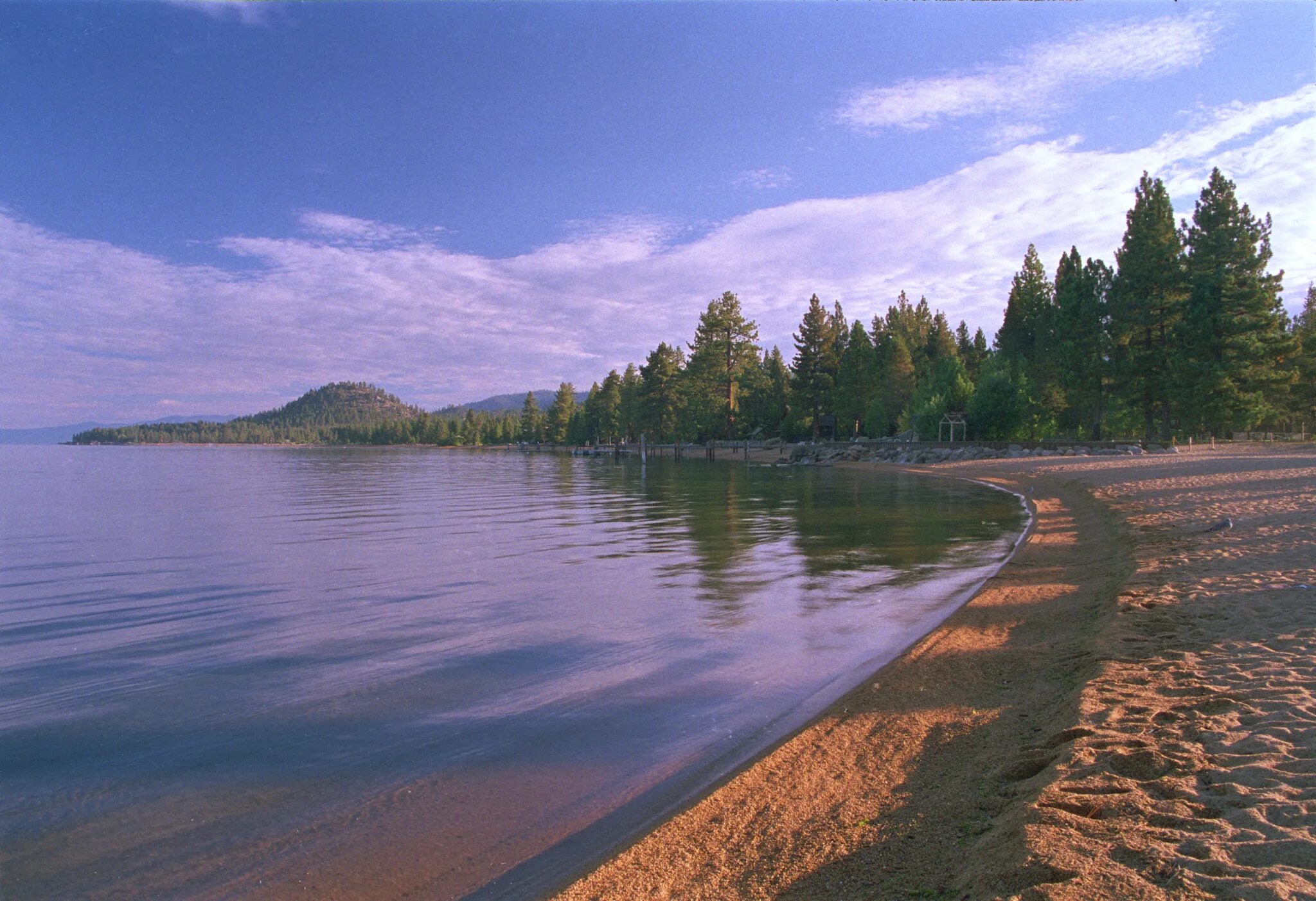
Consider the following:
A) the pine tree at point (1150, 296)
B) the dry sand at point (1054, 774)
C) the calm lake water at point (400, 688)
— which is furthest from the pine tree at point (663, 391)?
the dry sand at point (1054, 774)

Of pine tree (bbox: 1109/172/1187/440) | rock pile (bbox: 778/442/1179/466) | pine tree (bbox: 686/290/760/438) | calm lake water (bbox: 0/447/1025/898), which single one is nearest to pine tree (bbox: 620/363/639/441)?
pine tree (bbox: 686/290/760/438)

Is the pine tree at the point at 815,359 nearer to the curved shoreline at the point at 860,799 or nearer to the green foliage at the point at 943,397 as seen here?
the green foliage at the point at 943,397

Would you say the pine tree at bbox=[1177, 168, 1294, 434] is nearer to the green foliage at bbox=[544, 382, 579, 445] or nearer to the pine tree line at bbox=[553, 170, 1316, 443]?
the pine tree line at bbox=[553, 170, 1316, 443]

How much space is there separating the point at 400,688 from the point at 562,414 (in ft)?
503

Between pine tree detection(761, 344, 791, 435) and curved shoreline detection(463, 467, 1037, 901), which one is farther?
pine tree detection(761, 344, 791, 435)

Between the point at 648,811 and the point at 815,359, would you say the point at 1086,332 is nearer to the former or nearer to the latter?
the point at 815,359

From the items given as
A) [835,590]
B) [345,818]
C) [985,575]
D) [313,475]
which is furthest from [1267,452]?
[313,475]

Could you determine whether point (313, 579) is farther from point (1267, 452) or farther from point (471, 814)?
point (1267, 452)

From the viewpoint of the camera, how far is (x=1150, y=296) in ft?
152

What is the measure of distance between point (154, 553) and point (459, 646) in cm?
1231

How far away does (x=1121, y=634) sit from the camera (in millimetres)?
7633

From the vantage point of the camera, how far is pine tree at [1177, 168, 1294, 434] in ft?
138

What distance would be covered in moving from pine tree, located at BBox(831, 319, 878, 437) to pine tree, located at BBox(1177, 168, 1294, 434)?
1466 inches

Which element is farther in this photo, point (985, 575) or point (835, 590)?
point (985, 575)
